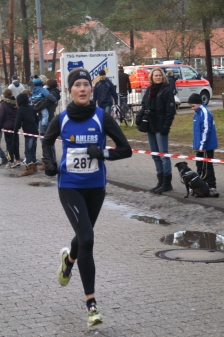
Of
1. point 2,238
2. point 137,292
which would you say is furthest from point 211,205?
point 137,292

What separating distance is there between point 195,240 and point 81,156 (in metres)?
3.39

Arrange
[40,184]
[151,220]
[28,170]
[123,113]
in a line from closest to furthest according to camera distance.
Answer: [151,220] < [40,184] < [28,170] < [123,113]

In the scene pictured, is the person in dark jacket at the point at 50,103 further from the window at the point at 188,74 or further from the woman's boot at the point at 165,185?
the window at the point at 188,74

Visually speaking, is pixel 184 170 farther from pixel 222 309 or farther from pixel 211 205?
pixel 222 309

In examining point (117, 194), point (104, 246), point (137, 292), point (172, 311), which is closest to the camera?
point (172, 311)

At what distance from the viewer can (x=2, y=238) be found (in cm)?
857

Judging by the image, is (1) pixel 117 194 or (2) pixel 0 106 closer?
(1) pixel 117 194

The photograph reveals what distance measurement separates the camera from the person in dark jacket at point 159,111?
1103 centimetres

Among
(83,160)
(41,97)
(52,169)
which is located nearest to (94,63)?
(41,97)

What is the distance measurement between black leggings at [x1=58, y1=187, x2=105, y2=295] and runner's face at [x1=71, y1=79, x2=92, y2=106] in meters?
0.69

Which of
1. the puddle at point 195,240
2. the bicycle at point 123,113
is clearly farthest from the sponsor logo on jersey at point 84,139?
the bicycle at point 123,113

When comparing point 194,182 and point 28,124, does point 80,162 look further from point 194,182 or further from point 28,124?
point 28,124

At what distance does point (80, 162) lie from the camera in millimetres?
5359

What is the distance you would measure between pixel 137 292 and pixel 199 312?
762 mm
